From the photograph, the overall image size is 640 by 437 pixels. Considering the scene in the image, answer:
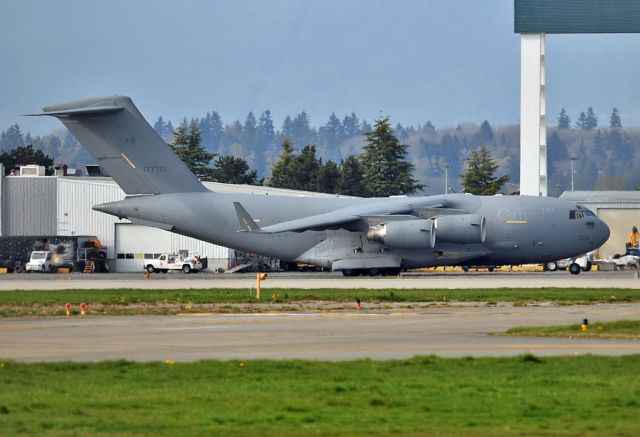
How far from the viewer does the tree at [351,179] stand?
15162 cm

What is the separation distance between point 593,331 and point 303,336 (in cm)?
602

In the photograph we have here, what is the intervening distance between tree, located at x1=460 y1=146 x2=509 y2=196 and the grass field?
329 feet

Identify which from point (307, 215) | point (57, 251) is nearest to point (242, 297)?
point (307, 215)

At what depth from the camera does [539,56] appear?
100 m

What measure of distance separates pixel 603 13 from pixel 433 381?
8715 cm

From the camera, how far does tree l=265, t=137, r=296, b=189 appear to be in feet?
533

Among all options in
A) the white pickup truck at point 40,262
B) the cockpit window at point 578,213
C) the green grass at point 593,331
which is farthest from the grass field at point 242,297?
the white pickup truck at point 40,262

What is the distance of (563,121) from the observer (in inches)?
5571

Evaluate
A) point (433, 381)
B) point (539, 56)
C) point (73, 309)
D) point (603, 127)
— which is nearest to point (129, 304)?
point (73, 309)

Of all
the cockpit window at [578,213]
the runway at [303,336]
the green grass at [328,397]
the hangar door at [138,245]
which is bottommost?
the green grass at [328,397]


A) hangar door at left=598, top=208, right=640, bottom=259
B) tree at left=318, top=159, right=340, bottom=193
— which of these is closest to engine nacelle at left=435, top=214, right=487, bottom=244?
hangar door at left=598, top=208, right=640, bottom=259

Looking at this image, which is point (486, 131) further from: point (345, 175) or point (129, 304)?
point (129, 304)

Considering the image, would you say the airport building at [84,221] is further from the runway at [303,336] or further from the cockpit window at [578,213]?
the runway at [303,336]

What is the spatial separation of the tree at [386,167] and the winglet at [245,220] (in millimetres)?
95502
